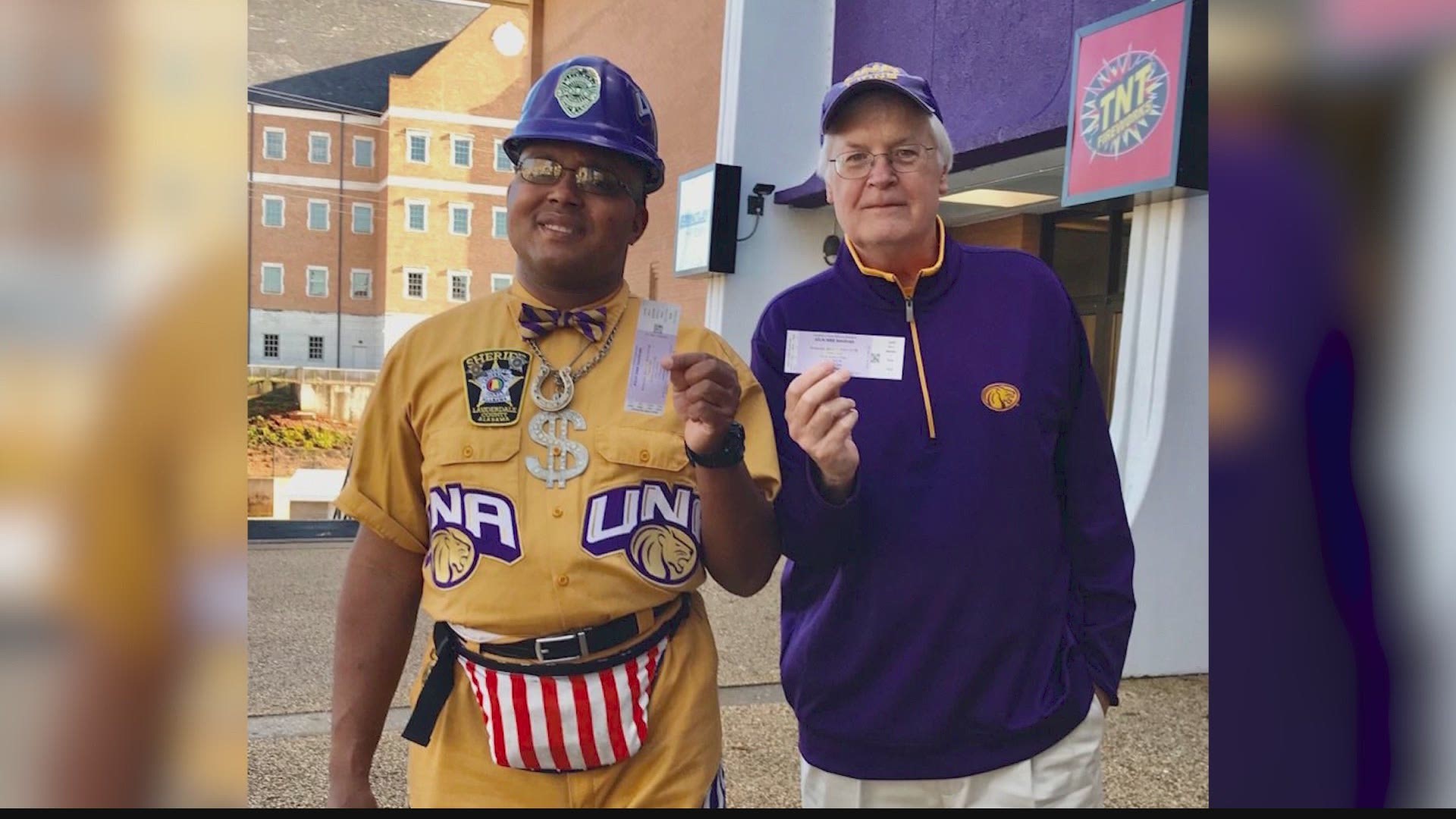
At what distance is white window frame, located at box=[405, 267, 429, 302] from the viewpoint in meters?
6.62

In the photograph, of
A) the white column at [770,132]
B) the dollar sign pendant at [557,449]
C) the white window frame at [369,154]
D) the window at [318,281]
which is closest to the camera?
the dollar sign pendant at [557,449]

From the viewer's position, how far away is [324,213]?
16.2 metres

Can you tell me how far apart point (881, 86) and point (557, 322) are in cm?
65

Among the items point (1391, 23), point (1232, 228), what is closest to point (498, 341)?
point (1232, 228)

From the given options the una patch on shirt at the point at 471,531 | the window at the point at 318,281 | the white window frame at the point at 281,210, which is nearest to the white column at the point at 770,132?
the una patch on shirt at the point at 471,531

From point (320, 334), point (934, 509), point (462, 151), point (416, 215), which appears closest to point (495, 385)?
point (934, 509)

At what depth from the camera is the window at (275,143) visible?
4.88 m

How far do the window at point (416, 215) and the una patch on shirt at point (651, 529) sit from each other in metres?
6.50

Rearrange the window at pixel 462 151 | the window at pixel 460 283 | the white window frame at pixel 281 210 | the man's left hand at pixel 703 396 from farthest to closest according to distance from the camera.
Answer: the white window frame at pixel 281 210 < the window at pixel 460 283 < the window at pixel 462 151 < the man's left hand at pixel 703 396

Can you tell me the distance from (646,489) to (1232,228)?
846mm

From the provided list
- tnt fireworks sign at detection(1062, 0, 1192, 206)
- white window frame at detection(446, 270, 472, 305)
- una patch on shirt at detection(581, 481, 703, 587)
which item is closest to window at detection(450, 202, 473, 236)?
white window frame at detection(446, 270, 472, 305)

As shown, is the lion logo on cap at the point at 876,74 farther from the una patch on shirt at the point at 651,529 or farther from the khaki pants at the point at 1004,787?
the khaki pants at the point at 1004,787

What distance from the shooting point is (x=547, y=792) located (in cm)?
162

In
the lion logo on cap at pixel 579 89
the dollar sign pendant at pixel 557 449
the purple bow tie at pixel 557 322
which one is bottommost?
the dollar sign pendant at pixel 557 449
